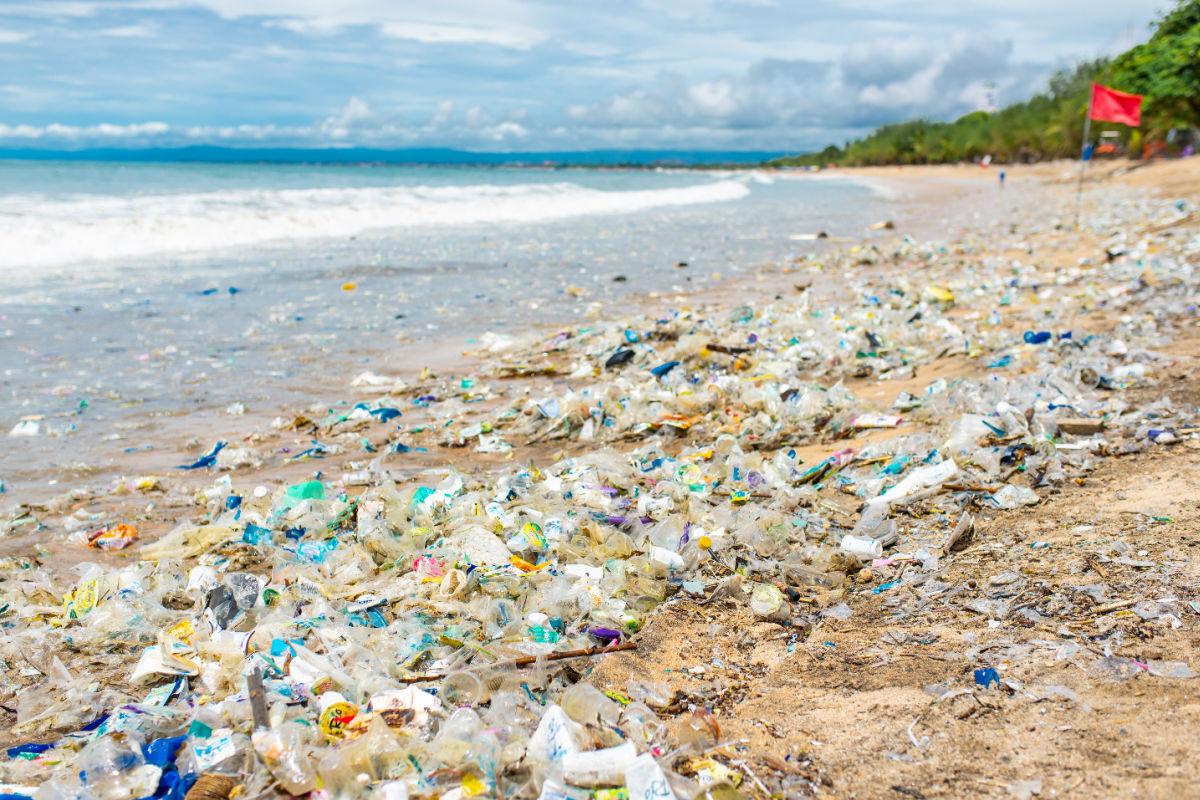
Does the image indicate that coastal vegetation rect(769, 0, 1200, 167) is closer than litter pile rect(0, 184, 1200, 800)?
No

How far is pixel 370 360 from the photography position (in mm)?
7215

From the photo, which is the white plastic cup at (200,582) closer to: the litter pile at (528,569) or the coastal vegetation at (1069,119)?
the litter pile at (528,569)

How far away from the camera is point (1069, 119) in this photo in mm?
50406

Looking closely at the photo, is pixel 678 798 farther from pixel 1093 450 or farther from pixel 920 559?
pixel 1093 450

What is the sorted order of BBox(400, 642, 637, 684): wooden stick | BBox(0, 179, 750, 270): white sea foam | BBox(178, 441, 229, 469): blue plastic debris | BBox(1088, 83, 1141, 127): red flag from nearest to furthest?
1. BBox(400, 642, 637, 684): wooden stick
2. BBox(178, 441, 229, 469): blue plastic debris
3. BBox(1088, 83, 1141, 127): red flag
4. BBox(0, 179, 750, 270): white sea foam

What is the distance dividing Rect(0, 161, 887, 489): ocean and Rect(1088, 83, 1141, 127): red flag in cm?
533

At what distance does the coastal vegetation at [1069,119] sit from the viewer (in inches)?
1096

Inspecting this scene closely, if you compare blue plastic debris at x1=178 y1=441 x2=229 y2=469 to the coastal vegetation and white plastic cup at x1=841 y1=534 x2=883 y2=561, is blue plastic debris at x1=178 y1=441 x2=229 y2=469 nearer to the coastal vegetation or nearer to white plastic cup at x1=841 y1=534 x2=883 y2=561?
white plastic cup at x1=841 y1=534 x2=883 y2=561

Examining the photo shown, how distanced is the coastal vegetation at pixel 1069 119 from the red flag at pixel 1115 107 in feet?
56.9

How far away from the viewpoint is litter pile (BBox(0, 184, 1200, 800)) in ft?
6.45

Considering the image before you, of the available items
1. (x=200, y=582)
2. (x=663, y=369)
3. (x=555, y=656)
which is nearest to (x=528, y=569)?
(x=555, y=656)

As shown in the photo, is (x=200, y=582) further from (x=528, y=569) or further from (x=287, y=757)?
(x=287, y=757)

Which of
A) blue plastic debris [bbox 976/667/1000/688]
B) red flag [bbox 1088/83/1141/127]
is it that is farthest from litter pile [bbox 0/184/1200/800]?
red flag [bbox 1088/83/1141/127]

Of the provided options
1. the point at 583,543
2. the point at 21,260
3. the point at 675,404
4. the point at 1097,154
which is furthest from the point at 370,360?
the point at 1097,154
